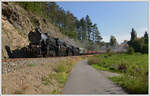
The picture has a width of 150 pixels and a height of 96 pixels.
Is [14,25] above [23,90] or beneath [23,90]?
above

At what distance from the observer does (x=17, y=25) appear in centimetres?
1162

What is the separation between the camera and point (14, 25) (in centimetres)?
1158

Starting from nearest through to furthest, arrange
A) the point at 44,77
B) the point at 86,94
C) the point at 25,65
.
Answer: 1. the point at 86,94
2. the point at 44,77
3. the point at 25,65

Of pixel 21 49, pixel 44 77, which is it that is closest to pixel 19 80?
pixel 44 77

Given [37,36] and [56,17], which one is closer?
[37,36]

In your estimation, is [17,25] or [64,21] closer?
[17,25]

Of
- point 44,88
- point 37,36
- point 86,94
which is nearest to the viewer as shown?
point 86,94

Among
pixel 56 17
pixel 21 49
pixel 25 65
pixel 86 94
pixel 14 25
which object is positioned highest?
pixel 56 17

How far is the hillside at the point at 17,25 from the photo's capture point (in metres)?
10.0

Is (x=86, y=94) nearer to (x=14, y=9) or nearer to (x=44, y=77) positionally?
(x=44, y=77)

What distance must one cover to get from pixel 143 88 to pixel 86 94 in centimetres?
229

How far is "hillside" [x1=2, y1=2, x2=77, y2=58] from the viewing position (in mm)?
10009

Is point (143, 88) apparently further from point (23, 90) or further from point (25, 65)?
point (25, 65)

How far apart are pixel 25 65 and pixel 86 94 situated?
4.04m
